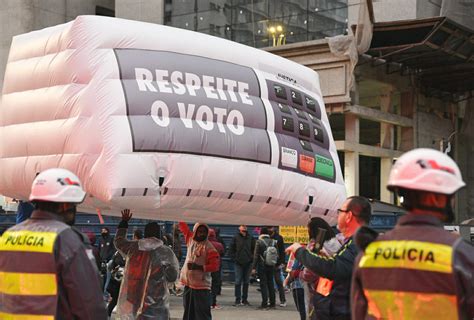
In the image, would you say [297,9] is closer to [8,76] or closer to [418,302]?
[8,76]

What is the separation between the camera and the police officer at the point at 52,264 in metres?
4.73

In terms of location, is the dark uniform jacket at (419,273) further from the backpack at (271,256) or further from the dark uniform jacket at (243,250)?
the dark uniform jacket at (243,250)

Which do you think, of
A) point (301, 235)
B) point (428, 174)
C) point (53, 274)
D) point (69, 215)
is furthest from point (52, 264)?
point (301, 235)

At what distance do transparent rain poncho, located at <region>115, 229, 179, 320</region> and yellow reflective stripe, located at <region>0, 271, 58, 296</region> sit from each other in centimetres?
455

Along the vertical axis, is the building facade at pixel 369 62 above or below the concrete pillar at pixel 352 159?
above

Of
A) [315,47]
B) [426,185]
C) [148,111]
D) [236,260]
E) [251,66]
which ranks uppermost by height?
[315,47]

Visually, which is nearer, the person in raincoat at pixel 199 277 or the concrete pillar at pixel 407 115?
the person in raincoat at pixel 199 277

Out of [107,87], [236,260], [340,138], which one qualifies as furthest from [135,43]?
[340,138]

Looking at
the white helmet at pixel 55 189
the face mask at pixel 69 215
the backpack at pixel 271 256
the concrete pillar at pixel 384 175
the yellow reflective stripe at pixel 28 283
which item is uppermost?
the concrete pillar at pixel 384 175

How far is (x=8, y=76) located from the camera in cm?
824

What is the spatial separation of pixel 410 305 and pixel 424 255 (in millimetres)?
233

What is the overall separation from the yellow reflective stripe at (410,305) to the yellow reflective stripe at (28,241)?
1.78 metres

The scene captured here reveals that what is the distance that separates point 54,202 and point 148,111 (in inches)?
102

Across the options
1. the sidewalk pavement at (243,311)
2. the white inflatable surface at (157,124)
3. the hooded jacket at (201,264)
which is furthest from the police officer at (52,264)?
the sidewalk pavement at (243,311)
